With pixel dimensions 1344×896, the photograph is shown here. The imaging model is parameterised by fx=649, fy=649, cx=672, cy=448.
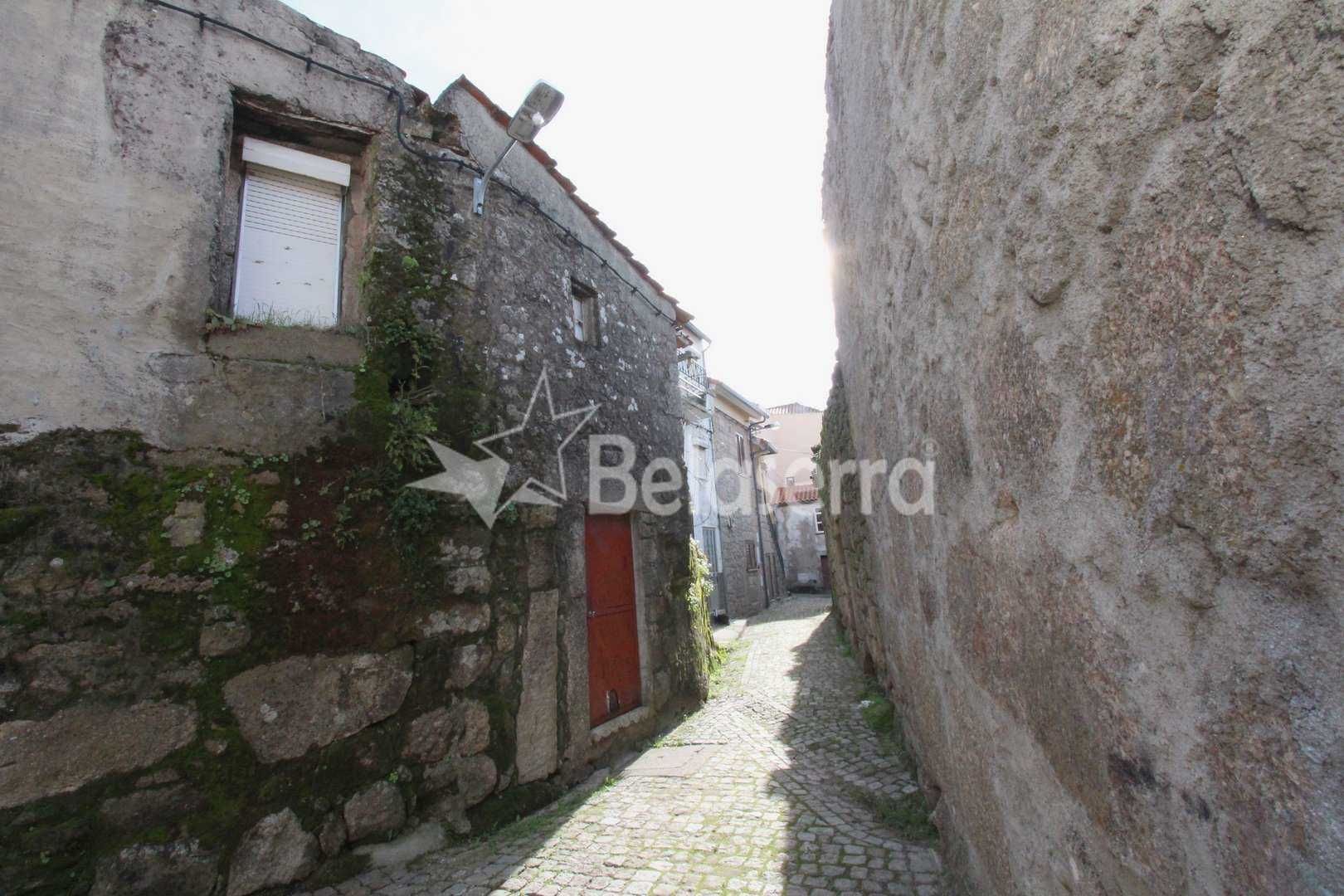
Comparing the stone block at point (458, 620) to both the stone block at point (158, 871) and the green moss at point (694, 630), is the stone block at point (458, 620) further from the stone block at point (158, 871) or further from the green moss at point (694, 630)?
the green moss at point (694, 630)

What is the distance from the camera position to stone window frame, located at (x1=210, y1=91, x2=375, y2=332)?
3.38 metres

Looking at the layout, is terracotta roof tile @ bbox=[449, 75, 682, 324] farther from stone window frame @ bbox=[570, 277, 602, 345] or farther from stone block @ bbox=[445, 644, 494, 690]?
stone block @ bbox=[445, 644, 494, 690]

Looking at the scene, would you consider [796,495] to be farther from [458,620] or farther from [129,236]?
[129,236]

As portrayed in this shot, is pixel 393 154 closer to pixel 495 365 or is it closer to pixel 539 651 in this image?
pixel 495 365

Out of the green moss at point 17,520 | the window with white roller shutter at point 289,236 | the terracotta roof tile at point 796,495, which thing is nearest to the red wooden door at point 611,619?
the window with white roller shutter at point 289,236

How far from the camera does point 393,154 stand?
3947 mm

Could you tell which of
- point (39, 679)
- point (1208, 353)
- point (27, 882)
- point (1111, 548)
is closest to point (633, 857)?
point (27, 882)

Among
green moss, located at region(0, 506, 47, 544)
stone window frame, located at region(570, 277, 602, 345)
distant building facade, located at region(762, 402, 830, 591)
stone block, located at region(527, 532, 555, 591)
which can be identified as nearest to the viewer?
green moss, located at region(0, 506, 47, 544)

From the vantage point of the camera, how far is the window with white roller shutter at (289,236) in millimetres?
3484

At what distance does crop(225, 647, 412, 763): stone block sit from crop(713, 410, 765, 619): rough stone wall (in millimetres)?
11086

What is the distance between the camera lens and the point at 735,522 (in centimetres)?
1563

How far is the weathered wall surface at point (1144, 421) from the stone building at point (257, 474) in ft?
9.01

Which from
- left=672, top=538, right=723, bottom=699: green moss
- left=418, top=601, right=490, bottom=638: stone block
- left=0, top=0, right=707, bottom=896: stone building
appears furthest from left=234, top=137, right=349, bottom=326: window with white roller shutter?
left=672, top=538, right=723, bottom=699: green moss

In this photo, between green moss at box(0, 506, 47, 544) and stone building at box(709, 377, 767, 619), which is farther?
stone building at box(709, 377, 767, 619)
